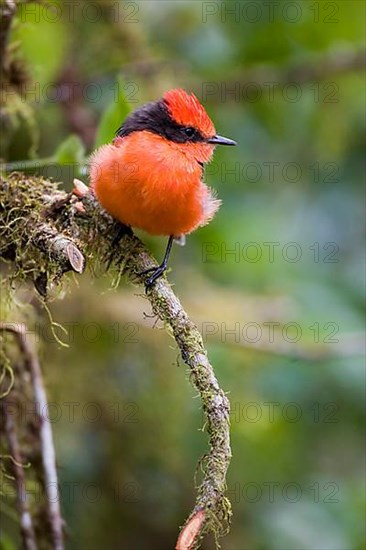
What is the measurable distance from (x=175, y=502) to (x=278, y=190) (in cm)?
162

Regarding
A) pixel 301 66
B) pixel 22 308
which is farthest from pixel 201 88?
pixel 22 308

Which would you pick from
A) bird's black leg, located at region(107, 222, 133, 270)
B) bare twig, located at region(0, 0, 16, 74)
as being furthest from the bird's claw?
bare twig, located at region(0, 0, 16, 74)

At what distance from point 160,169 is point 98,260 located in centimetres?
26

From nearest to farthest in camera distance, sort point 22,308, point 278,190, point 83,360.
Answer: point 22,308
point 83,360
point 278,190

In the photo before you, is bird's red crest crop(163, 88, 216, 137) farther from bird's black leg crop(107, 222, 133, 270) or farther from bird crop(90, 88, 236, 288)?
bird's black leg crop(107, 222, 133, 270)

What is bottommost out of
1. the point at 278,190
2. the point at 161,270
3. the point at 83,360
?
the point at 161,270

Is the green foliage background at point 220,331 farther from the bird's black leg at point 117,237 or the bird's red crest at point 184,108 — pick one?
the bird's black leg at point 117,237

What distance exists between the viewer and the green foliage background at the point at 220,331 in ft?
10.3

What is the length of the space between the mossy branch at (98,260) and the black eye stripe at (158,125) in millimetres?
258

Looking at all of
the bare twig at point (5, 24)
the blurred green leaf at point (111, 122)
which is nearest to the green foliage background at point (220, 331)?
the bare twig at point (5, 24)

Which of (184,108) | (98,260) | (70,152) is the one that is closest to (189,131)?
(184,108)

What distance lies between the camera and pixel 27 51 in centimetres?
258

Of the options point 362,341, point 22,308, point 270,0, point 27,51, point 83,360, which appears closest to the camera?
point 22,308

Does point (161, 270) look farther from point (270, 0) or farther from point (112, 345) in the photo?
point (270, 0)
